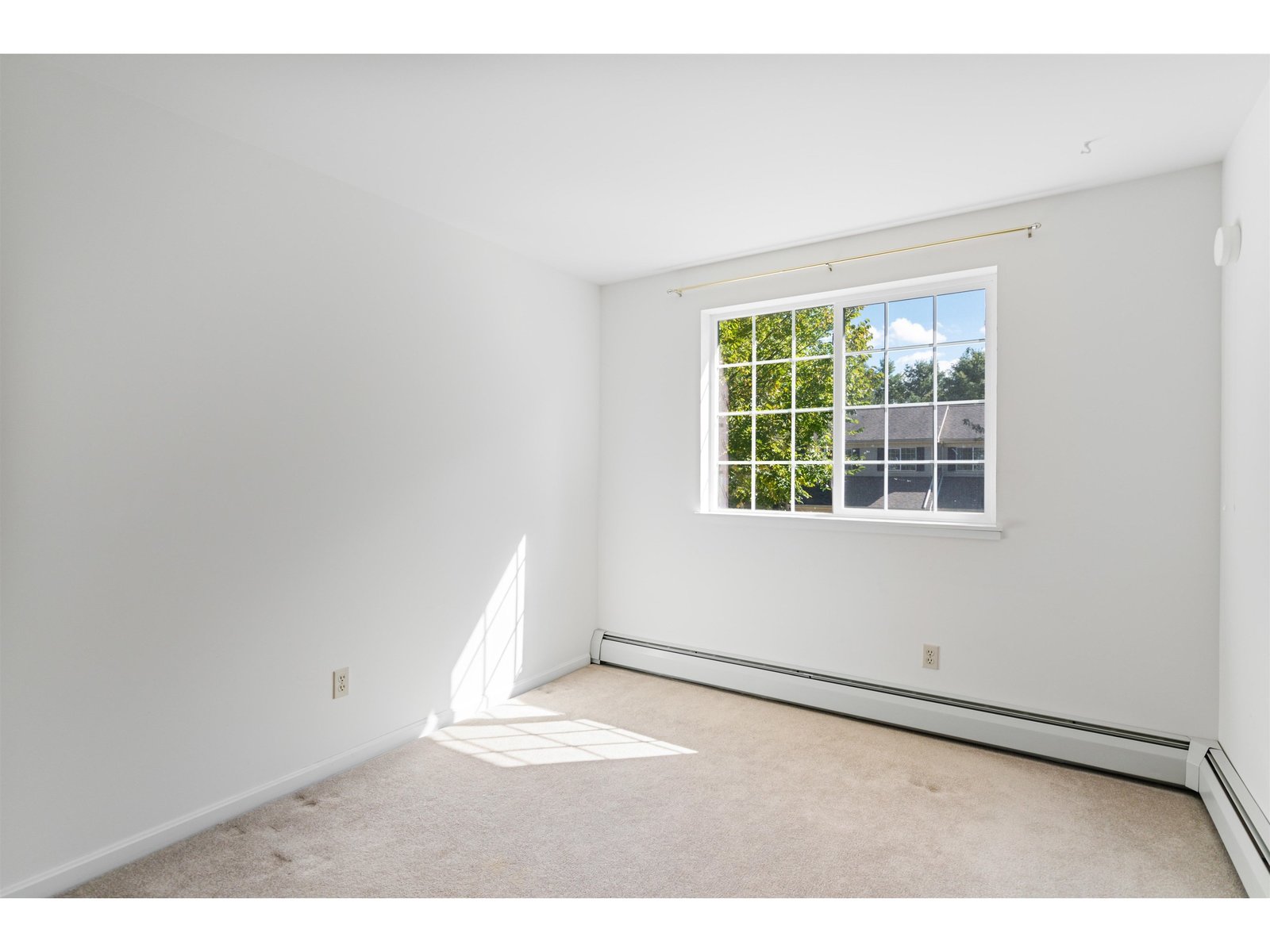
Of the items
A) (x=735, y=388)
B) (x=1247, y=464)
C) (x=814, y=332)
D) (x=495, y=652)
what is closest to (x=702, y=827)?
(x=495, y=652)

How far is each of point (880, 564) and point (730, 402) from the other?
1.31 m

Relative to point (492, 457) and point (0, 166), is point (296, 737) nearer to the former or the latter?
point (492, 457)

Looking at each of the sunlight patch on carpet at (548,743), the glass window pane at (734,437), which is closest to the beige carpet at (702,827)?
the sunlight patch on carpet at (548,743)

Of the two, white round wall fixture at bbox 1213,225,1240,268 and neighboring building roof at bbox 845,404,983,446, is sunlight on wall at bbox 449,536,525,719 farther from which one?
white round wall fixture at bbox 1213,225,1240,268

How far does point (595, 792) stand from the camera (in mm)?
2504

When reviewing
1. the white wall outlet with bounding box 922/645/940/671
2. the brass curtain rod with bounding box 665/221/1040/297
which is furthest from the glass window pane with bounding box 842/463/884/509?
the brass curtain rod with bounding box 665/221/1040/297

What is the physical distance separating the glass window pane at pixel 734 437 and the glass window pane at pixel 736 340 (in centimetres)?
35

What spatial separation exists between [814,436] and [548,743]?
6.93 ft

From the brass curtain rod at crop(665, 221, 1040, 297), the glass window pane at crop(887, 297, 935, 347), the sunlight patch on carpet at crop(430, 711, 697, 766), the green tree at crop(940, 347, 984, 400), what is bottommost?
the sunlight patch on carpet at crop(430, 711, 697, 766)

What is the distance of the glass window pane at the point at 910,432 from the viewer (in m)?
3.25

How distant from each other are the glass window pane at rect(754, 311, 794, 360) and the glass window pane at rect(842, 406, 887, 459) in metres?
0.54

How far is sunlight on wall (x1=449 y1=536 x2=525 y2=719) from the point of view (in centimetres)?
330

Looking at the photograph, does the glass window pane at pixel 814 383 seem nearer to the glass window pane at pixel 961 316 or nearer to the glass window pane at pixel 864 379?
the glass window pane at pixel 864 379

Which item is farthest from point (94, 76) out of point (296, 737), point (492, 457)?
point (296, 737)
